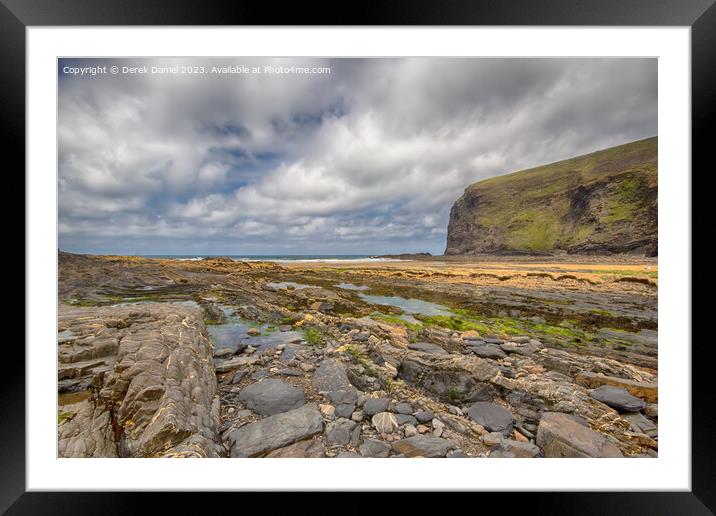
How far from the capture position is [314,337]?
11.6 feet

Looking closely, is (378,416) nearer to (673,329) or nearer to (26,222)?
(673,329)

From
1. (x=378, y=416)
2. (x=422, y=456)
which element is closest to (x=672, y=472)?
(x=422, y=456)

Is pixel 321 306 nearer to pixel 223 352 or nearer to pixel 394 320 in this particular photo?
pixel 394 320

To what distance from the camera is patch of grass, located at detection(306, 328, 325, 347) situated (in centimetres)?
337

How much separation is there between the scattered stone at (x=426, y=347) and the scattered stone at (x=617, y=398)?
166 centimetres

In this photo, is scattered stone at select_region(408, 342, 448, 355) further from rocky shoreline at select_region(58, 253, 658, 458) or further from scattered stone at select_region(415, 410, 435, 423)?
scattered stone at select_region(415, 410, 435, 423)

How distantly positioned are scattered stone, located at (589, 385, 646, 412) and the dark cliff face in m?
1.61

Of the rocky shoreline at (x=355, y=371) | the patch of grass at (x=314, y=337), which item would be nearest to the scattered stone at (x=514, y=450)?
the rocky shoreline at (x=355, y=371)

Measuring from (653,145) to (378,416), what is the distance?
151 inches

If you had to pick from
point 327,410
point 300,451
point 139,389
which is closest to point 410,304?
point 327,410

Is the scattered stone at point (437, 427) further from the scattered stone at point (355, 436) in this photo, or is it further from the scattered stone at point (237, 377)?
the scattered stone at point (237, 377)

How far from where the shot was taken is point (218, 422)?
6.34ft

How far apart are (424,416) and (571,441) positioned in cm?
130
